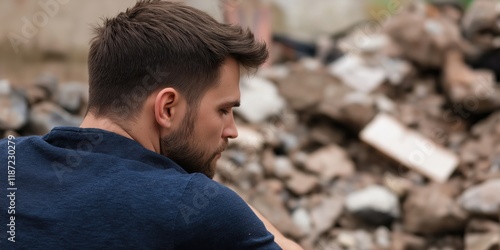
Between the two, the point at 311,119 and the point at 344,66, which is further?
the point at 344,66

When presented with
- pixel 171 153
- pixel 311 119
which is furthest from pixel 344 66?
pixel 171 153

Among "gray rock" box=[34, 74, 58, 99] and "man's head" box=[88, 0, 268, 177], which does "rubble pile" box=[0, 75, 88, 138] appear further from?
"man's head" box=[88, 0, 268, 177]

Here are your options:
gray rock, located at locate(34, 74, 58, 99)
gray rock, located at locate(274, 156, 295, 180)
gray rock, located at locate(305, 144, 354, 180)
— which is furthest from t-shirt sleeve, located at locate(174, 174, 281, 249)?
gray rock, located at locate(305, 144, 354, 180)

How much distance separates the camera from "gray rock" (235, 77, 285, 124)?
5.21 m

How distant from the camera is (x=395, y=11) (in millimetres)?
6469

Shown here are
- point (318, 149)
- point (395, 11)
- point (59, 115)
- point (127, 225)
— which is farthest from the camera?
point (395, 11)

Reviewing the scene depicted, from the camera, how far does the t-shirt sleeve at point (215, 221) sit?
1177mm

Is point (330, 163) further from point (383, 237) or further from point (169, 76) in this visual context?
point (169, 76)

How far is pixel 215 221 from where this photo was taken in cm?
121

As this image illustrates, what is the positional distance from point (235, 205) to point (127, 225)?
19 centimetres

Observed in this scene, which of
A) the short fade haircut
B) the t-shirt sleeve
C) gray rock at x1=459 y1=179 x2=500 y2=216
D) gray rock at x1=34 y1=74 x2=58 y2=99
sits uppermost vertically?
gray rock at x1=34 y1=74 x2=58 y2=99

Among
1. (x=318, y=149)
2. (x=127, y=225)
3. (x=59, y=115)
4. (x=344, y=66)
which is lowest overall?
(x=127, y=225)

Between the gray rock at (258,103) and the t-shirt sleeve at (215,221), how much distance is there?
155 inches

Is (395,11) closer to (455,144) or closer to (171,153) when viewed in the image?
(455,144)
